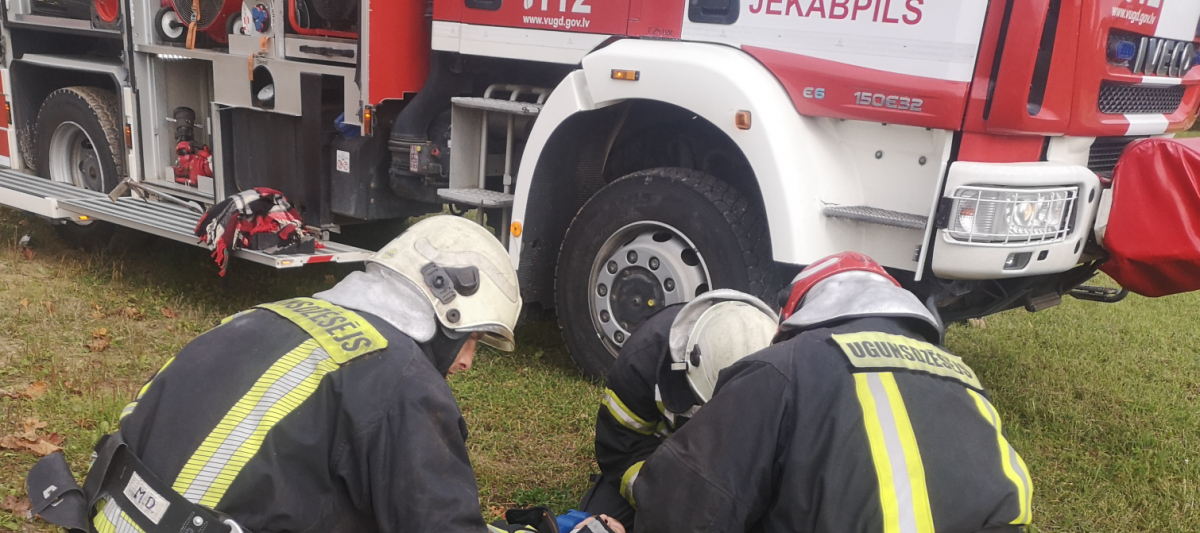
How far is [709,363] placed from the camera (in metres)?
2.71

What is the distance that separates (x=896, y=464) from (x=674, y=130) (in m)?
2.70

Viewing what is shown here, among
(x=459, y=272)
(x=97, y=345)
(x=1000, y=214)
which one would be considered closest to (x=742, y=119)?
(x=1000, y=214)

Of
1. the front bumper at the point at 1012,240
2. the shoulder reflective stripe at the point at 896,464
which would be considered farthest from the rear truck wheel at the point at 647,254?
the shoulder reflective stripe at the point at 896,464

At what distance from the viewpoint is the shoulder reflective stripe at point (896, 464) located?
1888mm

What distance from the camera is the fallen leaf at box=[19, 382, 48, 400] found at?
4.10 m

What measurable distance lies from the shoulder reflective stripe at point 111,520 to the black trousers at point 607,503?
1.59 metres

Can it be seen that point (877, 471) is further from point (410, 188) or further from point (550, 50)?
point (410, 188)

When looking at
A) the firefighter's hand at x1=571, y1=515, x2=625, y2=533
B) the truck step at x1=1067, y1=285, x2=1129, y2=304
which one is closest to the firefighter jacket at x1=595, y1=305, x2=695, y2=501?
the firefighter's hand at x1=571, y1=515, x2=625, y2=533

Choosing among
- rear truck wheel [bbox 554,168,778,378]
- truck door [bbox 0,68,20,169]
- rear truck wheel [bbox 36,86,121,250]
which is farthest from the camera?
truck door [bbox 0,68,20,169]

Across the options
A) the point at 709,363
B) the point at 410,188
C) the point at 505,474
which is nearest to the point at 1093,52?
the point at 709,363

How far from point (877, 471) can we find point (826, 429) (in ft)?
0.42

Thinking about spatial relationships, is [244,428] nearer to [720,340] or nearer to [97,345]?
[720,340]

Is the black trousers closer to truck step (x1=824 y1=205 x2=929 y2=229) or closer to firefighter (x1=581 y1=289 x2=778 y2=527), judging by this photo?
firefighter (x1=581 y1=289 x2=778 y2=527)

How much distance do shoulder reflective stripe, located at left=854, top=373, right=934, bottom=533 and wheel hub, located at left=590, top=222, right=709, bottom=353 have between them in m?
2.11
